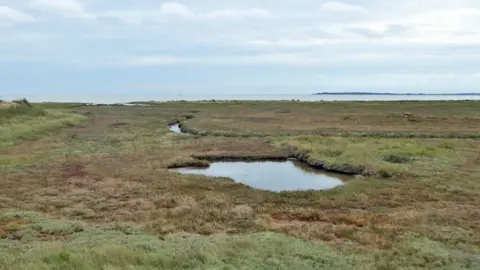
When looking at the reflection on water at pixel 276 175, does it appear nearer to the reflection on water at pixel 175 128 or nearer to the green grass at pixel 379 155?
the green grass at pixel 379 155

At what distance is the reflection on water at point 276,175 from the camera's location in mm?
29453

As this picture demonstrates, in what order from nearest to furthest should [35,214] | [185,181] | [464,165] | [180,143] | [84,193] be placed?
[35,214] → [84,193] → [185,181] → [464,165] → [180,143]

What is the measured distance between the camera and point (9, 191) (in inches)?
982

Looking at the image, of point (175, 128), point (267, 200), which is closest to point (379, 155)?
point (267, 200)

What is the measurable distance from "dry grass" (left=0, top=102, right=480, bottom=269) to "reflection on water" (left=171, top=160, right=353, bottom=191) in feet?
4.88

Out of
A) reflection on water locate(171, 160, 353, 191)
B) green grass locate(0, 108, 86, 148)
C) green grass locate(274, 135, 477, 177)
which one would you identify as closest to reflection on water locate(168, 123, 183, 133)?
green grass locate(0, 108, 86, 148)

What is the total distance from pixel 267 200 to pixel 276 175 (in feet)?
30.3

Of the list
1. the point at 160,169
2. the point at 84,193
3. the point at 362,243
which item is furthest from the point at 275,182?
the point at 362,243

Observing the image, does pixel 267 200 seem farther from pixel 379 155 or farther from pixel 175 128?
pixel 175 128

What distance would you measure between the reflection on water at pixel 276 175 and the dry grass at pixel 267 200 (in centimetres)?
149

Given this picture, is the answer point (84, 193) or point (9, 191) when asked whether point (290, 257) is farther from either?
point (9, 191)

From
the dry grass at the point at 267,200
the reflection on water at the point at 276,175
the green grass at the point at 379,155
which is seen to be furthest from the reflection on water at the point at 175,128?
the reflection on water at the point at 276,175

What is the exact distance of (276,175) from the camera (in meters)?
33.1

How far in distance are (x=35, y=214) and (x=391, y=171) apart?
67.8 feet
